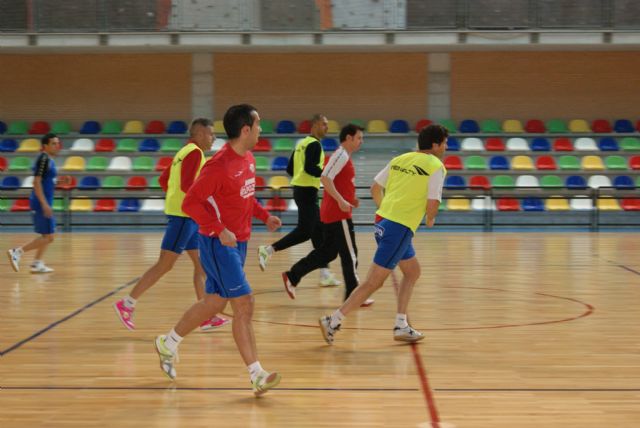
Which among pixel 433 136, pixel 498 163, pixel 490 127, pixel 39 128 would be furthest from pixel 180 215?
pixel 39 128

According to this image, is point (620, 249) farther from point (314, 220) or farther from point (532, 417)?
point (532, 417)

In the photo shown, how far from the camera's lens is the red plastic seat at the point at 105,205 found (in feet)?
60.5

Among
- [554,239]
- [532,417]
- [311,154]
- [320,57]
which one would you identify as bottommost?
[554,239]

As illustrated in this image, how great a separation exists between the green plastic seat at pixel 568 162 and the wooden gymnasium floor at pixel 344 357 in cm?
910

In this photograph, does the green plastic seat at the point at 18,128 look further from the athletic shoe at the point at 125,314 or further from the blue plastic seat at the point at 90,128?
the athletic shoe at the point at 125,314

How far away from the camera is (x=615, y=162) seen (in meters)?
19.6

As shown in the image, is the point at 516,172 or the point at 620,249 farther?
the point at 516,172

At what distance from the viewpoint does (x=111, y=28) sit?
1956 centimetres

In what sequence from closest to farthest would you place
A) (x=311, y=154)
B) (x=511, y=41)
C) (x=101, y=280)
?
1. (x=311, y=154)
2. (x=101, y=280)
3. (x=511, y=41)

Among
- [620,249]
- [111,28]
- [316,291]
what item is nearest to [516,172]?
[620,249]

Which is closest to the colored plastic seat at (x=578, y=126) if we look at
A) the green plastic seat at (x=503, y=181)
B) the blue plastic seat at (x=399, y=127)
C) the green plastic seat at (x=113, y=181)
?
the green plastic seat at (x=503, y=181)

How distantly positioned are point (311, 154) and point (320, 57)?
44.9 feet

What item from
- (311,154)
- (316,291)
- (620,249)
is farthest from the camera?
(620,249)

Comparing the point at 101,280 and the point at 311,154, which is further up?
the point at 311,154
